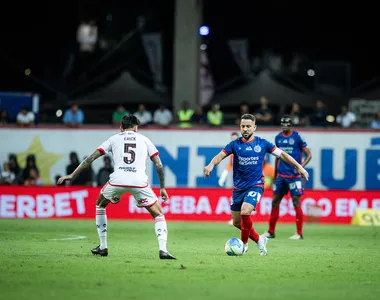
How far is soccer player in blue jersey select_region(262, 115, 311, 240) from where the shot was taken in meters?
19.4

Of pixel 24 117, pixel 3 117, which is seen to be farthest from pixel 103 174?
pixel 3 117

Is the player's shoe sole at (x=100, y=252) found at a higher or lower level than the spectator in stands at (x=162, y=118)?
lower

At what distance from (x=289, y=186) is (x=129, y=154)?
274 inches

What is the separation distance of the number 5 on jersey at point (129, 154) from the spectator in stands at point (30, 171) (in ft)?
55.4

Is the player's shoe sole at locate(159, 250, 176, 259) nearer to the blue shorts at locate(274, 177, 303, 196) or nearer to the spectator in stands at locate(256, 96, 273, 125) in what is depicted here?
the blue shorts at locate(274, 177, 303, 196)

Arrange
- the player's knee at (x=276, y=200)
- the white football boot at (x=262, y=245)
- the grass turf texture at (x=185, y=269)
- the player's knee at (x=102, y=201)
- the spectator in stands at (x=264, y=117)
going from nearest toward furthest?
the grass turf texture at (x=185, y=269) < the player's knee at (x=102, y=201) < the white football boot at (x=262, y=245) < the player's knee at (x=276, y=200) < the spectator in stands at (x=264, y=117)

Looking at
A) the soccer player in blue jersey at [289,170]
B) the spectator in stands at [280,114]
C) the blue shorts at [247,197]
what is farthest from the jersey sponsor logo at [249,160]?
the spectator in stands at [280,114]

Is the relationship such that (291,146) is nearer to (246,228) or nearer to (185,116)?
(246,228)

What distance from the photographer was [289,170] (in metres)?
19.5

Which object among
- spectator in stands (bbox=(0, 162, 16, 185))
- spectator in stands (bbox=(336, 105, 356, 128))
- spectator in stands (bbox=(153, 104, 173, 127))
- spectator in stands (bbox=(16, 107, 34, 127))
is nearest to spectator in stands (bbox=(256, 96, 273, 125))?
spectator in stands (bbox=(336, 105, 356, 128))

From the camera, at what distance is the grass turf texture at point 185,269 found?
1007 centimetres

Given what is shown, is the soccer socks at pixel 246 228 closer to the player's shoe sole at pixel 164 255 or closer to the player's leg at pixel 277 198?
the player's shoe sole at pixel 164 255

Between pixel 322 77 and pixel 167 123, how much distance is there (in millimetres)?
11367

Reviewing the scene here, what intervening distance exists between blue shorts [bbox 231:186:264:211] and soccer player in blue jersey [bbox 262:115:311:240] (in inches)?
193
